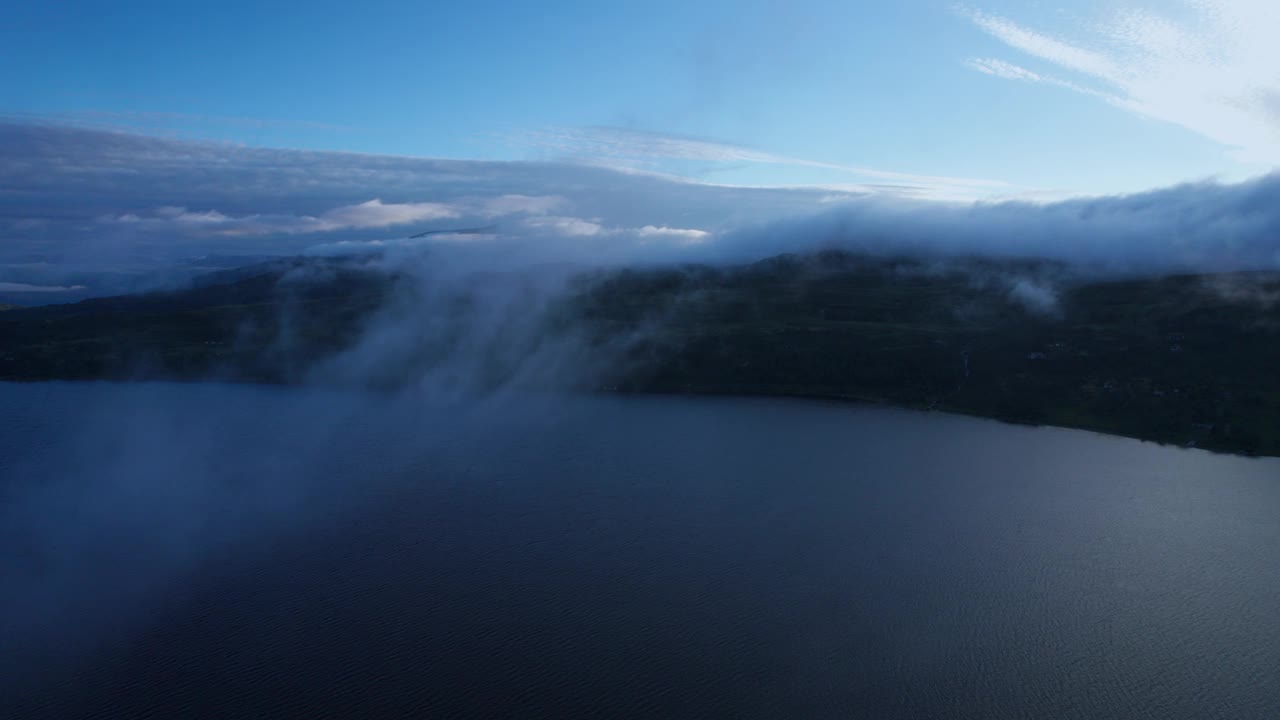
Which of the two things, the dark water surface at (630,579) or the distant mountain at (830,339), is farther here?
the distant mountain at (830,339)

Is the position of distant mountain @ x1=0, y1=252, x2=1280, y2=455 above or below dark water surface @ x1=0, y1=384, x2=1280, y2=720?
above

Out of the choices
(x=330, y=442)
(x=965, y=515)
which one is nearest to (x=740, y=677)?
(x=965, y=515)

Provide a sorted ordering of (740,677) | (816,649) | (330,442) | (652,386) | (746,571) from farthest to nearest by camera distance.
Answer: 1. (652,386)
2. (330,442)
3. (746,571)
4. (816,649)
5. (740,677)

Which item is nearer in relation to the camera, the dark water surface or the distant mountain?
the dark water surface

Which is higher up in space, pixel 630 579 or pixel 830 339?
pixel 830 339

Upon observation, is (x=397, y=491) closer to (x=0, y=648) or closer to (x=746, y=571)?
(x=0, y=648)

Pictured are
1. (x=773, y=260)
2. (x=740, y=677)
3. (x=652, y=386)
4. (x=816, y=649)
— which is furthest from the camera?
(x=773, y=260)

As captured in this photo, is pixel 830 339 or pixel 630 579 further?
pixel 830 339

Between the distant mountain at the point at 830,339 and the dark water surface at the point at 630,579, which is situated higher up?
the distant mountain at the point at 830,339
